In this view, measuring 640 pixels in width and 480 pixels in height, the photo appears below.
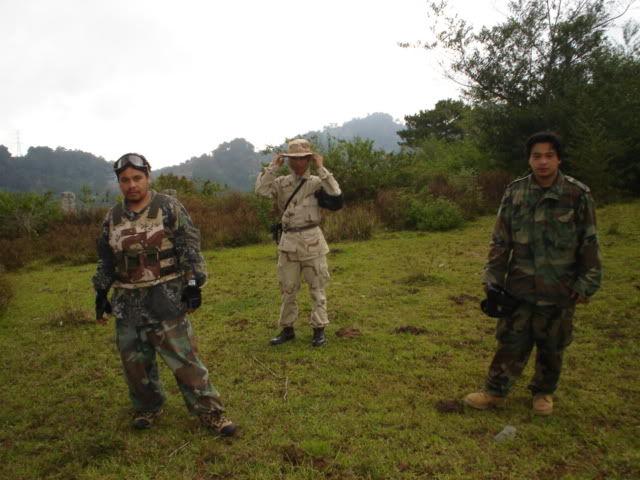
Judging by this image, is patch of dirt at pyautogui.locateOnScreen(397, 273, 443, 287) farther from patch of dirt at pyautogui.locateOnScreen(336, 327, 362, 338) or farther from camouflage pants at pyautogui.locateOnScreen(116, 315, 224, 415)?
camouflage pants at pyautogui.locateOnScreen(116, 315, 224, 415)

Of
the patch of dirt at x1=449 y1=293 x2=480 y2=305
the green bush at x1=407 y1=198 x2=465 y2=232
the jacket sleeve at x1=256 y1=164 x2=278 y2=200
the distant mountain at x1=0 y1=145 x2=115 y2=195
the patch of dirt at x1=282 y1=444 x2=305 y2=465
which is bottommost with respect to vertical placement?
the patch of dirt at x1=282 y1=444 x2=305 y2=465

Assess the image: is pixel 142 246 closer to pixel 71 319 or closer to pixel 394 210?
pixel 71 319

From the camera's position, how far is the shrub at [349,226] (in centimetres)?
1127

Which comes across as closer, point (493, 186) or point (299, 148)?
point (299, 148)

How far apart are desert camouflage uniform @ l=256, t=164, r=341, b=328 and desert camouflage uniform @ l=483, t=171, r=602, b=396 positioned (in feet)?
5.92

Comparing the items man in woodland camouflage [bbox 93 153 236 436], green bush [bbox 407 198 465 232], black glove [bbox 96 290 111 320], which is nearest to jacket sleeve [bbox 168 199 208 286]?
man in woodland camouflage [bbox 93 153 236 436]

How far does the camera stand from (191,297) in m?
3.04

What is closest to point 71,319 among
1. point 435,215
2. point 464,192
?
point 435,215

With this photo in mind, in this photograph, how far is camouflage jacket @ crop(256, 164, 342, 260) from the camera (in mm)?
4562

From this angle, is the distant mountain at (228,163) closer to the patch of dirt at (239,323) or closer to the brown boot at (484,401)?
the patch of dirt at (239,323)

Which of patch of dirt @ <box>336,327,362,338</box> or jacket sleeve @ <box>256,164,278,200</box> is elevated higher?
jacket sleeve @ <box>256,164,278,200</box>

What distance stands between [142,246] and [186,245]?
288mm

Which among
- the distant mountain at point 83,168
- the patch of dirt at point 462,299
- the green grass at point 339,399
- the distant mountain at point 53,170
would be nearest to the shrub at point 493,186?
the green grass at point 339,399

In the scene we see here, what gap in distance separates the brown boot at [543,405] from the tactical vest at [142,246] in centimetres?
280
